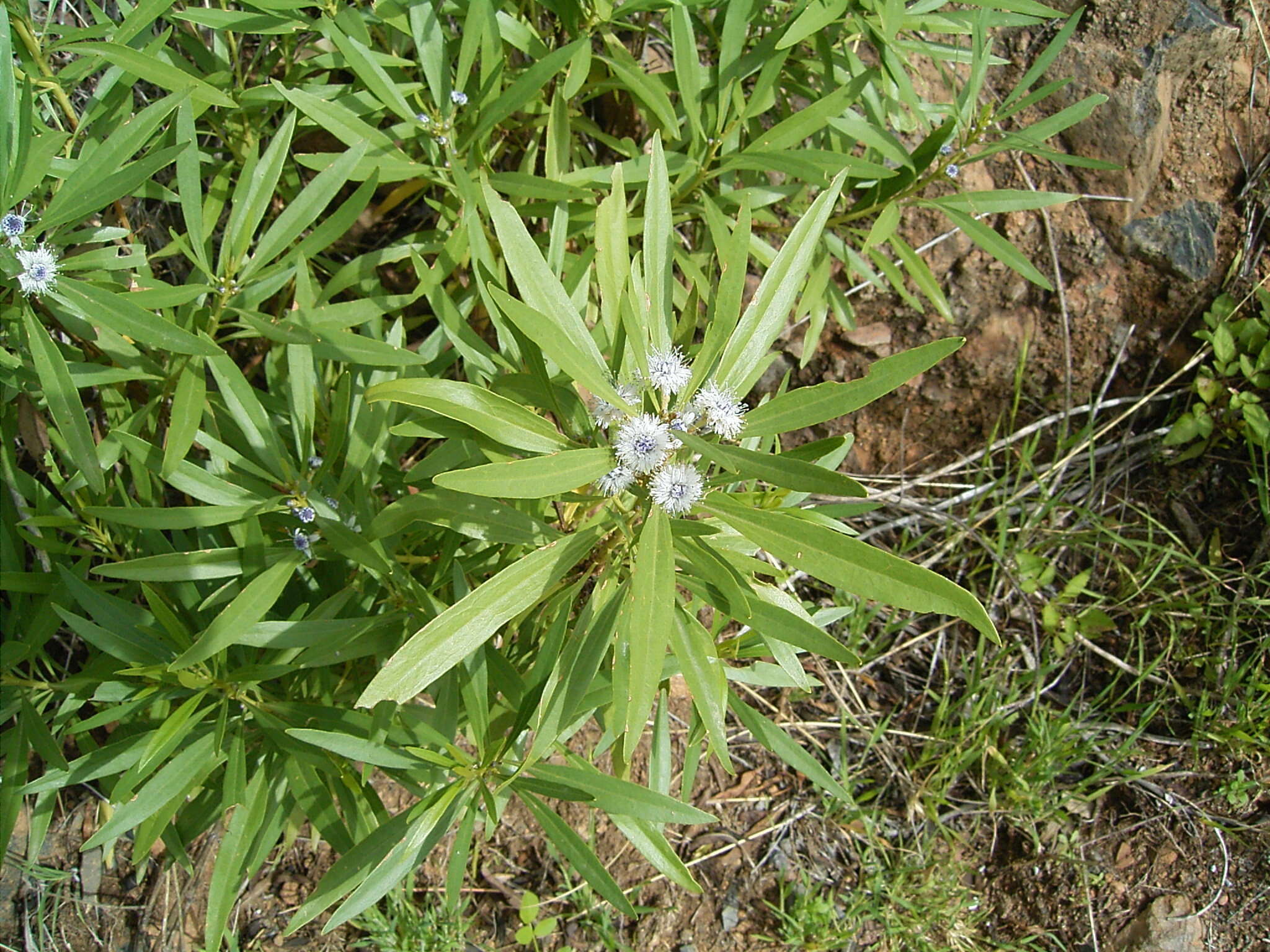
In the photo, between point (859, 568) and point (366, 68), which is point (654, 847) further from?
point (366, 68)

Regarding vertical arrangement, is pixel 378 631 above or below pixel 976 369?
below

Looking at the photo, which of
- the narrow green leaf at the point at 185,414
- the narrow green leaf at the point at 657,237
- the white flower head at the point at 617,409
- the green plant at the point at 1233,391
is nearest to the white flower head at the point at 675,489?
the white flower head at the point at 617,409

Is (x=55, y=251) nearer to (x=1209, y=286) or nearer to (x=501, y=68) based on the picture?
(x=501, y=68)

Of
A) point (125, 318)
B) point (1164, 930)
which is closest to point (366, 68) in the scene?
point (125, 318)

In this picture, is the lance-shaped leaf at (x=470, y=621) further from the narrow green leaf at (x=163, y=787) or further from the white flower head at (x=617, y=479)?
the narrow green leaf at (x=163, y=787)

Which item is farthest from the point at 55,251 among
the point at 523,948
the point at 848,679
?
the point at 848,679

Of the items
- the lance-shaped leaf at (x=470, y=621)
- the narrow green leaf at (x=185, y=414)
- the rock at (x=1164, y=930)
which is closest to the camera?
the lance-shaped leaf at (x=470, y=621)
